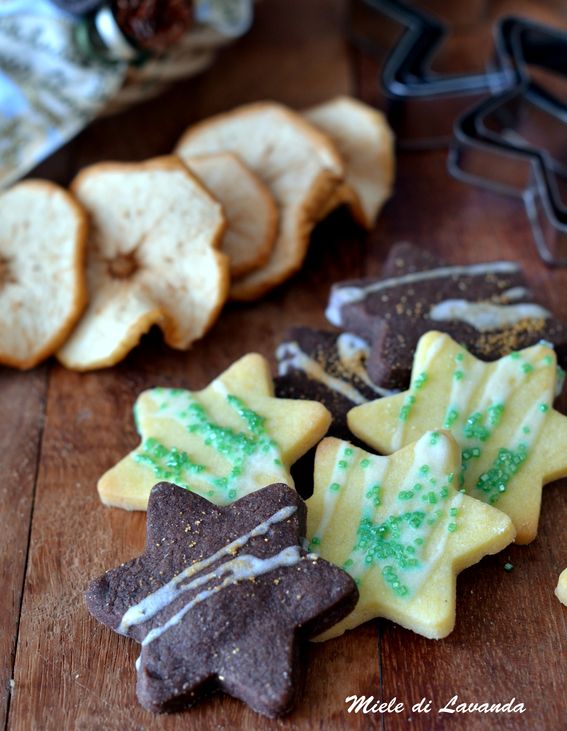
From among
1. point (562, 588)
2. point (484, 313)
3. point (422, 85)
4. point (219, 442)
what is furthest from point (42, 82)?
point (562, 588)

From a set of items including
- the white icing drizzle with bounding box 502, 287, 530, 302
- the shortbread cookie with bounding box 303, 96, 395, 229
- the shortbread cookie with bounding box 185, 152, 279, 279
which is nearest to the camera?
the white icing drizzle with bounding box 502, 287, 530, 302

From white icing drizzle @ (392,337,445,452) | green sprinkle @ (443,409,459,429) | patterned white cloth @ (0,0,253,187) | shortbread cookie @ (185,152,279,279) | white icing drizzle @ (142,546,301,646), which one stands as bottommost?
green sprinkle @ (443,409,459,429)

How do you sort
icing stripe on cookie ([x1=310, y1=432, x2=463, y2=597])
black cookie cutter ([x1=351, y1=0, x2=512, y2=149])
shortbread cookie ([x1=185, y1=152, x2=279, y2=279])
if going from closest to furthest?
icing stripe on cookie ([x1=310, y1=432, x2=463, y2=597]) → shortbread cookie ([x1=185, y1=152, x2=279, y2=279]) → black cookie cutter ([x1=351, y1=0, x2=512, y2=149])

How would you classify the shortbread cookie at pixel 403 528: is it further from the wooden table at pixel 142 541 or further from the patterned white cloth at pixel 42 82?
the patterned white cloth at pixel 42 82

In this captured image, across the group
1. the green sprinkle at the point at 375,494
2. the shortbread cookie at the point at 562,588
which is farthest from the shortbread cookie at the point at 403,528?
the shortbread cookie at the point at 562,588

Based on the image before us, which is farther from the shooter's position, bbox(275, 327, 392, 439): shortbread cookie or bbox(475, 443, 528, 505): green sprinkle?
bbox(275, 327, 392, 439): shortbread cookie

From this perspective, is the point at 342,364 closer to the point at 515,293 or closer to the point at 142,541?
the point at 515,293

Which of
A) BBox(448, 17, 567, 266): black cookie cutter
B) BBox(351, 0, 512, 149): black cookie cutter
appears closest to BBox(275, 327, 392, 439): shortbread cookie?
BBox(448, 17, 567, 266): black cookie cutter

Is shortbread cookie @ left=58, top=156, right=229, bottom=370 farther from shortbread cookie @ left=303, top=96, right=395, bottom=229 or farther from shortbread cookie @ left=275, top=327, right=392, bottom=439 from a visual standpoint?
shortbread cookie @ left=303, top=96, right=395, bottom=229
